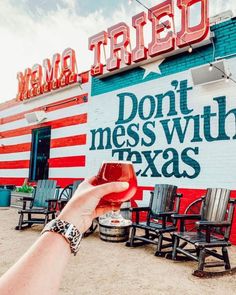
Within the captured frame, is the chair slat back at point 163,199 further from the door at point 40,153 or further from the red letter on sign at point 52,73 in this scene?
the red letter on sign at point 52,73

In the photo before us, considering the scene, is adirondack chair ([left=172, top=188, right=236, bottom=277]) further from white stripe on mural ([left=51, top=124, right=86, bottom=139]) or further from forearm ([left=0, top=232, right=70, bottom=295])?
white stripe on mural ([left=51, top=124, right=86, bottom=139])

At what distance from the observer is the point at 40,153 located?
10484 millimetres

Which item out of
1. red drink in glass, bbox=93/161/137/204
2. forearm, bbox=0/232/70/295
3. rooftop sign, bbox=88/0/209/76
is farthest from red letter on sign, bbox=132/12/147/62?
forearm, bbox=0/232/70/295

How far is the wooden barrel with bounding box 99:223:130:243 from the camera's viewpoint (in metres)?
5.30

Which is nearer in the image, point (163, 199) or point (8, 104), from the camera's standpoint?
point (163, 199)

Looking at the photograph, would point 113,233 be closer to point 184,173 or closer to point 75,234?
point 184,173

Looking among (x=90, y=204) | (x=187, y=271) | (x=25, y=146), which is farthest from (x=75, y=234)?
(x=25, y=146)

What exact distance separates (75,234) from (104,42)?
8.05m

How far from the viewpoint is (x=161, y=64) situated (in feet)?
22.6

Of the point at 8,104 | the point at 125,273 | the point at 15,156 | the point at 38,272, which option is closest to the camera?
the point at 38,272

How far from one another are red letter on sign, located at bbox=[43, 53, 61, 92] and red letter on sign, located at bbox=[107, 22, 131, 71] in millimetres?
2589

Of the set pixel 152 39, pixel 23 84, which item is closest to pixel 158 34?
pixel 152 39

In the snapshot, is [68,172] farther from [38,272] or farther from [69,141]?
[38,272]

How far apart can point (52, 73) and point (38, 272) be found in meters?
10.0
